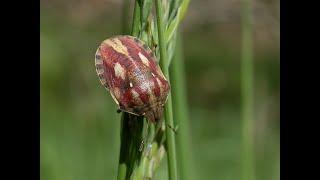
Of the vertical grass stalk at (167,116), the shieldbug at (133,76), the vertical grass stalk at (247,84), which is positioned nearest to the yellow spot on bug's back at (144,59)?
the shieldbug at (133,76)

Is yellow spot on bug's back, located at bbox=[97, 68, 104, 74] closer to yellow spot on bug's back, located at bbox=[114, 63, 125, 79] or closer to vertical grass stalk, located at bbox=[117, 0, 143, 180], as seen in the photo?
yellow spot on bug's back, located at bbox=[114, 63, 125, 79]

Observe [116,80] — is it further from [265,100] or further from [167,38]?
[265,100]

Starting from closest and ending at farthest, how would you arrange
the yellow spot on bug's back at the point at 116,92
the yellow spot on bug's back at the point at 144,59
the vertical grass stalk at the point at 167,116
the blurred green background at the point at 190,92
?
the vertical grass stalk at the point at 167,116 → the yellow spot on bug's back at the point at 144,59 → the yellow spot on bug's back at the point at 116,92 → the blurred green background at the point at 190,92

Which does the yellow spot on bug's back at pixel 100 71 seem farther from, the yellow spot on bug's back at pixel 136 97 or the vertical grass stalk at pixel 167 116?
the vertical grass stalk at pixel 167 116

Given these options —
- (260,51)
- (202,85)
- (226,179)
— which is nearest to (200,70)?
(202,85)

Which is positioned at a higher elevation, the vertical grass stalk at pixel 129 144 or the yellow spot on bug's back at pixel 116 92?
the yellow spot on bug's back at pixel 116 92

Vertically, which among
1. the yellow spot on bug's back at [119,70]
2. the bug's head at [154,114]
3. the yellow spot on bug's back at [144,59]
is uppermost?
the yellow spot on bug's back at [144,59]

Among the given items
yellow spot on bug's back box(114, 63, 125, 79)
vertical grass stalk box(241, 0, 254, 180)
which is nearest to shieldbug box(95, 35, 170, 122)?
yellow spot on bug's back box(114, 63, 125, 79)
